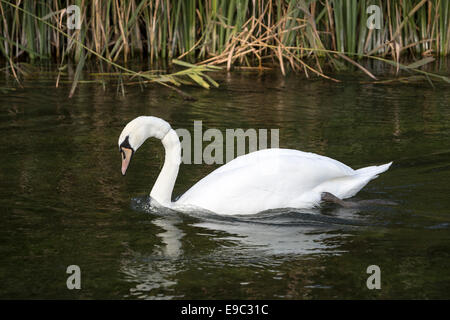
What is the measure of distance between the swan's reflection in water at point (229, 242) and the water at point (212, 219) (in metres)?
0.01

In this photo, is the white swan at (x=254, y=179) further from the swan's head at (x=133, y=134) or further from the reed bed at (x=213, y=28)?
the reed bed at (x=213, y=28)

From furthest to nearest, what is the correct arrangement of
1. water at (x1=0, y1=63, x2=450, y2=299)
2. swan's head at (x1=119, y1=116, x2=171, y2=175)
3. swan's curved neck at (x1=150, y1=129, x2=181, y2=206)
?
swan's curved neck at (x1=150, y1=129, x2=181, y2=206)
swan's head at (x1=119, y1=116, x2=171, y2=175)
water at (x1=0, y1=63, x2=450, y2=299)

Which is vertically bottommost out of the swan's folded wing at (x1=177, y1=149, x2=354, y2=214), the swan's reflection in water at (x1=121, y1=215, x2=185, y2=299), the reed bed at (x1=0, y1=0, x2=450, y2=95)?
the swan's reflection in water at (x1=121, y1=215, x2=185, y2=299)

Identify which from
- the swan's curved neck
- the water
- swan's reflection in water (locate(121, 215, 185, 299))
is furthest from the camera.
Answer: the swan's curved neck

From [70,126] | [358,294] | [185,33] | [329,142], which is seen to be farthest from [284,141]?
[185,33]

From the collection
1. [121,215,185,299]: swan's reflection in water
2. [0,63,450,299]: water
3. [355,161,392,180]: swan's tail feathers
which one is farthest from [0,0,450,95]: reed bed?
[121,215,185,299]: swan's reflection in water

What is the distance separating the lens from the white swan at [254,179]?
5801mm

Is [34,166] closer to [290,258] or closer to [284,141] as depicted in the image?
[284,141]

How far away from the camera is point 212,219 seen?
5.75 m

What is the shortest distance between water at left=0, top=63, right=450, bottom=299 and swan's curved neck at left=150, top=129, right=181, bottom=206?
13cm

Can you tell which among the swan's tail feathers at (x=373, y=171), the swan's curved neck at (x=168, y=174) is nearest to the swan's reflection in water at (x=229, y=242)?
the swan's curved neck at (x=168, y=174)

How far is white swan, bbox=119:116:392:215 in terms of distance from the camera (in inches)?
228

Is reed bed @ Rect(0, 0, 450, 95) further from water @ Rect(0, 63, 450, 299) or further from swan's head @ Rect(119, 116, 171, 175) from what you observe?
swan's head @ Rect(119, 116, 171, 175)

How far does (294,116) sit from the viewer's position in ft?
29.1
